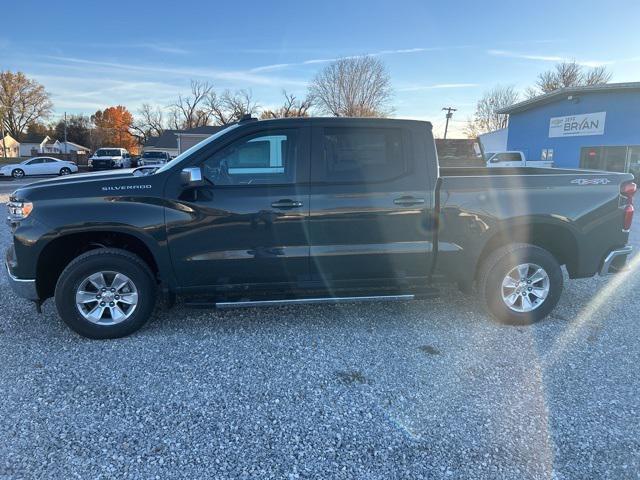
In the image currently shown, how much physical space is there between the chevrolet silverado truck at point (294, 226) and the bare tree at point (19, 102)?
79692mm

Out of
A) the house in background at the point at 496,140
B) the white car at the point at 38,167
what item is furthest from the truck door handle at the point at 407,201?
the white car at the point at 38,167

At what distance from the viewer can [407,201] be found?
407cm

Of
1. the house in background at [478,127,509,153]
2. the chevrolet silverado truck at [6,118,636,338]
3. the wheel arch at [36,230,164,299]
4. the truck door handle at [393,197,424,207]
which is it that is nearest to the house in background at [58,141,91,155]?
the house in background at [478,127,509,153]

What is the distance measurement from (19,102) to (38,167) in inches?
2132

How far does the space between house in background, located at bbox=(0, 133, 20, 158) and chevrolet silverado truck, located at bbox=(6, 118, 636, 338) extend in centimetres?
7493

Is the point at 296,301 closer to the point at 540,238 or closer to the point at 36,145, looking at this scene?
the point at 540,238

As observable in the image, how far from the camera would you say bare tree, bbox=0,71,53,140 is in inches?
2736

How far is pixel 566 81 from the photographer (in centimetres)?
5619

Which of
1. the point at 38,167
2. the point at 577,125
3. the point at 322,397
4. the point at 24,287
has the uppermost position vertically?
the point at 577,125

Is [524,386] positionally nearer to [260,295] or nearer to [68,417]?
[260,295]

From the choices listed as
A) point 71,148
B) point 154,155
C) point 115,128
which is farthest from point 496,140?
point 71,148

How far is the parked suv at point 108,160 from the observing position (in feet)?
118

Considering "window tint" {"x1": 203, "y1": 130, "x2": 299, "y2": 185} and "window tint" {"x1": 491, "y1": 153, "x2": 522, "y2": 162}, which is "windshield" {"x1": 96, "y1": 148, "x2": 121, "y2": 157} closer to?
"window tint" {"x1": 491, "y1": 153, "x2": 522, "y2": 162}

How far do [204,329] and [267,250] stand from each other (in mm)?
1026
